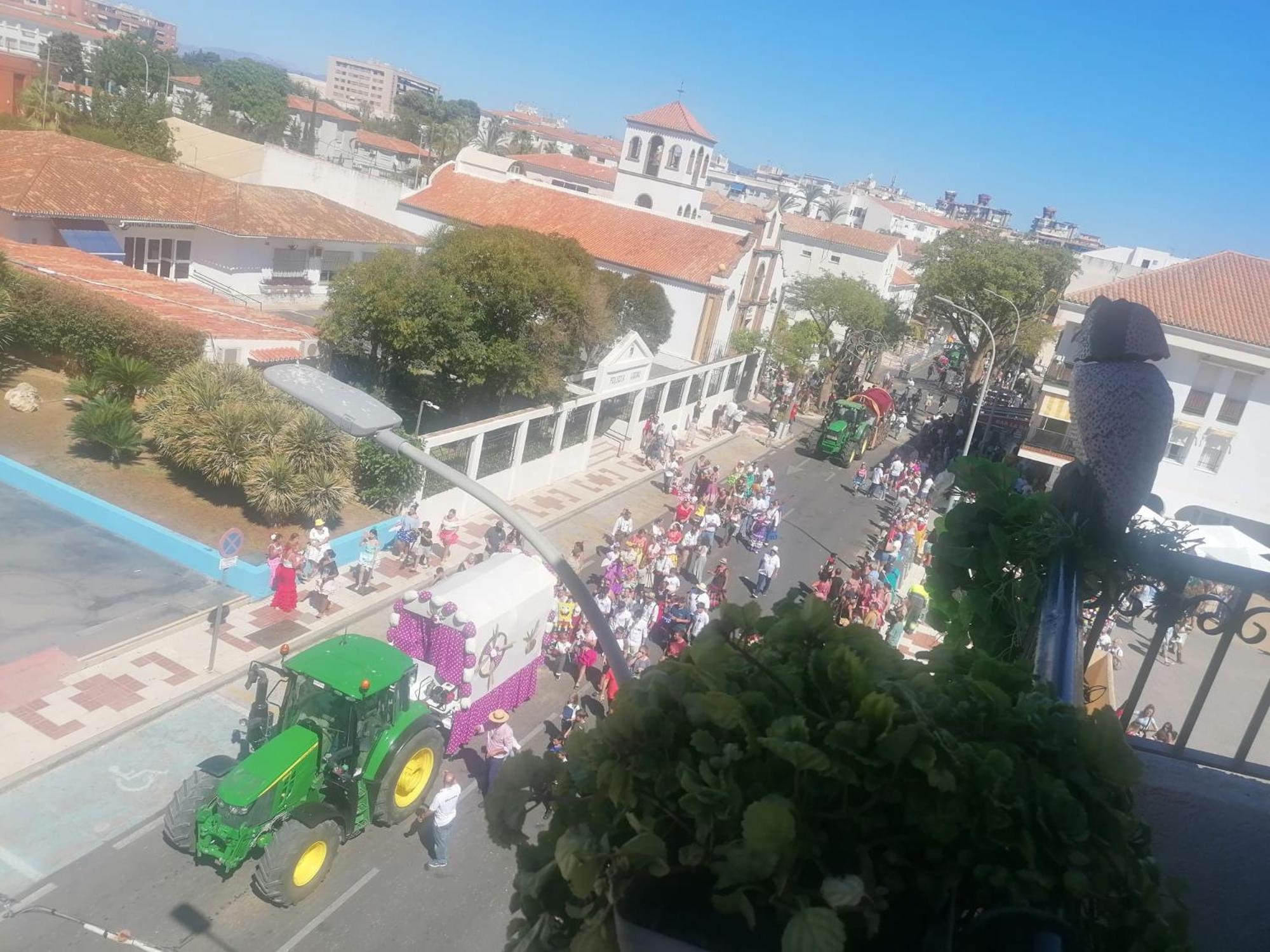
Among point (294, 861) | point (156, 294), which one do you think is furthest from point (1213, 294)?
point (156, 294)

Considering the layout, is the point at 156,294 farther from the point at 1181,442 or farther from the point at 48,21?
the point at 48,21

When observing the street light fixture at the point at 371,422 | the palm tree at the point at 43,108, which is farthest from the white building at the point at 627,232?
the street light fixture at the point at 371,422

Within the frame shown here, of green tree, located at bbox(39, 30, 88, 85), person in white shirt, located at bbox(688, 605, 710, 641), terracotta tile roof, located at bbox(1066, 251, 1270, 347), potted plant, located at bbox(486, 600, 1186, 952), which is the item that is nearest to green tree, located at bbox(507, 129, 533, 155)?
green tree, located at bbox(39, 30, 88, 85)

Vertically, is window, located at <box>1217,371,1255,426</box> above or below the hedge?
above

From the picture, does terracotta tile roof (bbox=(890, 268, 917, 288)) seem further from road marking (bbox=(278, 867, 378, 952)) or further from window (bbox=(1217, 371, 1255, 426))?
road marking (bbox=(278, 867, 378, 952))

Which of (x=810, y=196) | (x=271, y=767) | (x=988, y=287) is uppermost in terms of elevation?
(x=810, y=196)

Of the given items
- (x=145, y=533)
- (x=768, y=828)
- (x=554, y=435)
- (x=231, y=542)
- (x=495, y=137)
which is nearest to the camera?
(x=768, y=828)

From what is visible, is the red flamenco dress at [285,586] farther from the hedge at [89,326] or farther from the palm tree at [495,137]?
the palm tree at [495,137]
